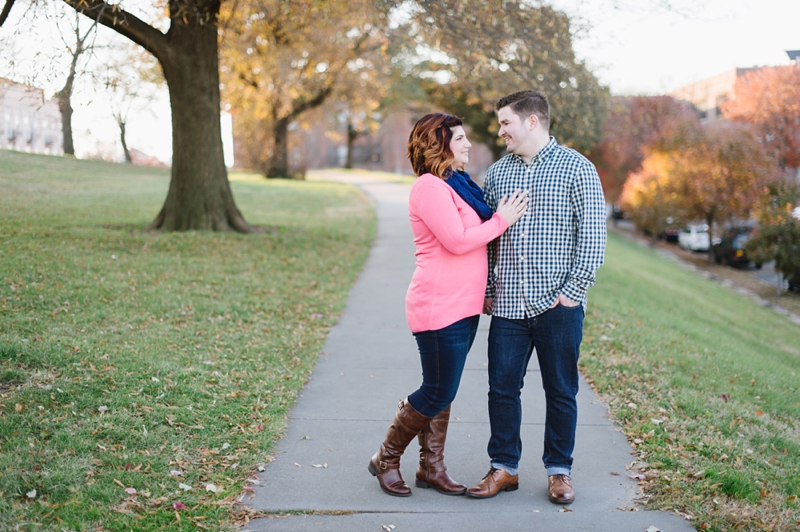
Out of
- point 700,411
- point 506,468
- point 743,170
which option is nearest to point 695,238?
point 743,170

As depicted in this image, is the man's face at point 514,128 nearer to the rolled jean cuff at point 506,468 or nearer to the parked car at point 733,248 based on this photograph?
the rolled jean cuff at point 506,468

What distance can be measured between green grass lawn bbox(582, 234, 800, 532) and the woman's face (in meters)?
2.16

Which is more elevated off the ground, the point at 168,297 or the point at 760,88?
the point at 760,88

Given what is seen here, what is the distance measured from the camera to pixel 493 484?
3.92 m

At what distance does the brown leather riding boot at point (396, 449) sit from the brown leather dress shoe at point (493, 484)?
0.38m

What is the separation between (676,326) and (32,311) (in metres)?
7.83

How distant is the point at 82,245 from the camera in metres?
10.9

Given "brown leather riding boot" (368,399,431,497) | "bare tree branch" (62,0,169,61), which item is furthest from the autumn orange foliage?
"brown leather riding boot" (368,399,431,497)

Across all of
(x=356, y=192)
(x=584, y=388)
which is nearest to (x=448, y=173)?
(x=584, y=388)

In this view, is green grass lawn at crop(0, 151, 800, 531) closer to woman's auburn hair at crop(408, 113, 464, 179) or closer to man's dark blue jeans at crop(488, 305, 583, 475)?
man's dark blue jeans at crop(488, 305, 583, 475)

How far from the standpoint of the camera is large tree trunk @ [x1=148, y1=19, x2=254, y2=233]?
12.5 m

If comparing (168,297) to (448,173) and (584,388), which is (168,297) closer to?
(584,388)

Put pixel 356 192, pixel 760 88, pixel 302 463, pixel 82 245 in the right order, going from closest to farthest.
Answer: pixel 302 463
pixel 82 245
pixel 760 88
pixel 356 192

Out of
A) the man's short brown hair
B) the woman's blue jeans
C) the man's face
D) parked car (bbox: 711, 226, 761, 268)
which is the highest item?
the man's short brown hair
